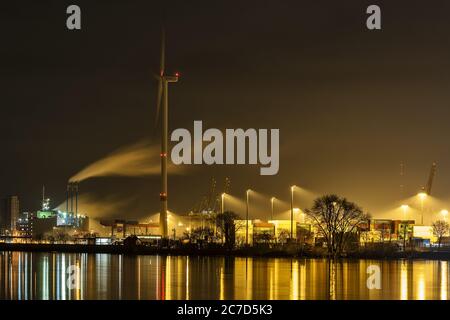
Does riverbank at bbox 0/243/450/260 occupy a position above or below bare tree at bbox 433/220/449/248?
below

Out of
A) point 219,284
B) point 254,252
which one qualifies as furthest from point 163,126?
point 219,284

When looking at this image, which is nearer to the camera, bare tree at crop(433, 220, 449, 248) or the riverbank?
the riverbank

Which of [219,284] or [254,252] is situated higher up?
[219,284]

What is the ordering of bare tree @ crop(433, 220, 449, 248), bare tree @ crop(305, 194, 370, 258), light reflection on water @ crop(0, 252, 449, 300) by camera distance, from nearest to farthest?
light reflection on water @ crop(0, 252, 449, 300)
bare tree @ crop(305, 194, 370, 258)
bare tree @ crop(433, 220, 449, 248)

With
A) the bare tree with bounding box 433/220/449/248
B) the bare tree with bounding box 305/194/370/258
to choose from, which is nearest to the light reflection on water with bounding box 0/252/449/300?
the bare tree with bounding box 305/194/370/258

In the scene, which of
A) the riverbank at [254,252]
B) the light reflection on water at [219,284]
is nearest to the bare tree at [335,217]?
the riverbank at [254,252]

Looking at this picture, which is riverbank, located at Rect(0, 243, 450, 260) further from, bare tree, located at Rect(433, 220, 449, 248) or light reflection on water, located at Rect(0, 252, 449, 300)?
light reflection on water, located at Rect(0, 252, 449, 300)

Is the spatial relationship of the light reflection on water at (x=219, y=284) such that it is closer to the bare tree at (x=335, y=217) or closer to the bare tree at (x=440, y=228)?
the bare tree at (x=335, y=217)

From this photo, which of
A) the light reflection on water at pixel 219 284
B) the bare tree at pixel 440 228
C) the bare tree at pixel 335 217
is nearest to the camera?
the light reflection on water at pixel 219 284

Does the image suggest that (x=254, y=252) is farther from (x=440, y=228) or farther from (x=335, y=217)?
(x=440, y=228)

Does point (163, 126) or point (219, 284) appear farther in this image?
point (163, 126)
